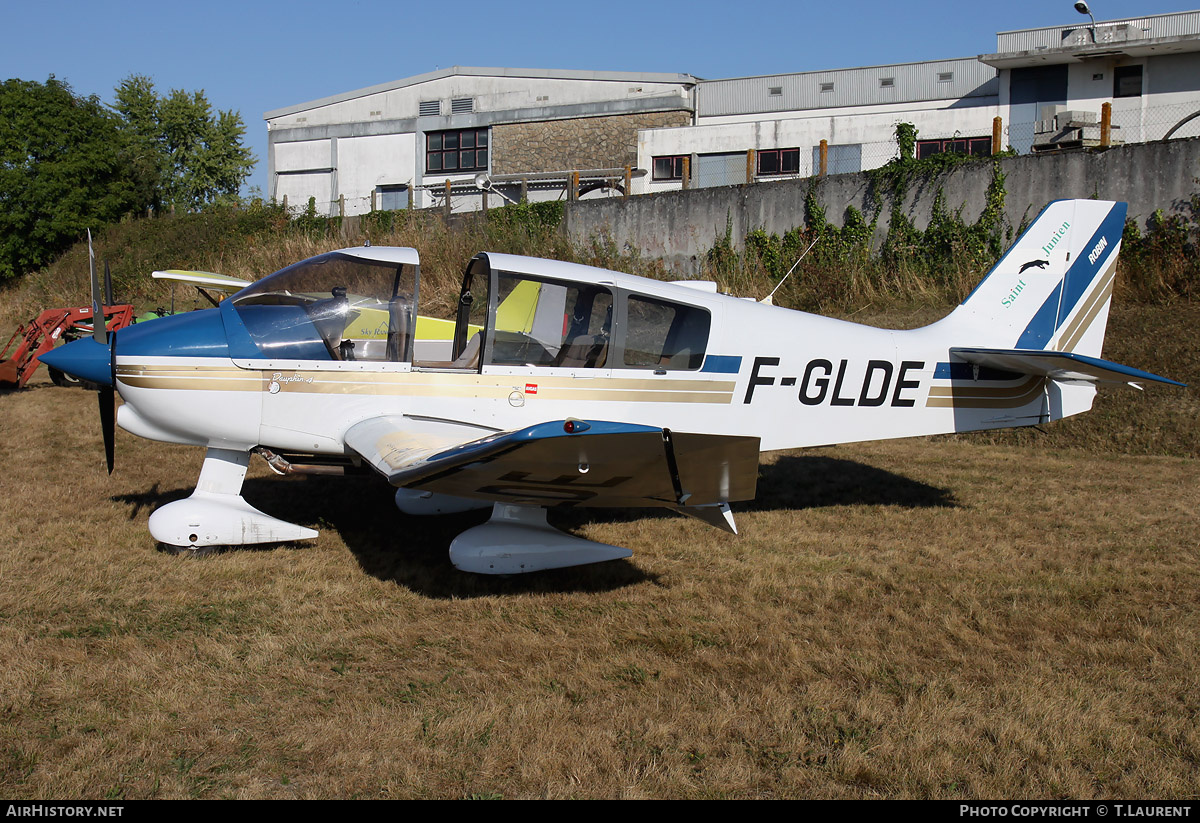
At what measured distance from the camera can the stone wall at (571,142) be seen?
32625 millimetres

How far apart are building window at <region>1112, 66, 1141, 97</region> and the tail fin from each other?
26008 millimetres

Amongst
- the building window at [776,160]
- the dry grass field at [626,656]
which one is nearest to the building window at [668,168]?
the building window at [776,160]

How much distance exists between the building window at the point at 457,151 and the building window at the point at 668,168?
31.0ft

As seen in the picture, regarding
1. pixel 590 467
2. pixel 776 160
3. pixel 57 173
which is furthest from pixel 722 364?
pixel 57 173

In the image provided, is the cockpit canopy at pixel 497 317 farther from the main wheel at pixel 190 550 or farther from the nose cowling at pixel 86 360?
the main wheel at pixel 190 550

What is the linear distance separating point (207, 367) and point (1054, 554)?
18.9ft

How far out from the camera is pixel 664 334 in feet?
19.3

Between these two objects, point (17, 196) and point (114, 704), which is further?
point (17, 196)

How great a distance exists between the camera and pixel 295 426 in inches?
226

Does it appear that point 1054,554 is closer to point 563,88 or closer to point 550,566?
point 550,566

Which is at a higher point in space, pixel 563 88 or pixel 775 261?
pixel 563 88

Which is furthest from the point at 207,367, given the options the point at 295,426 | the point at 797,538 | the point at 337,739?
the point at 797,538

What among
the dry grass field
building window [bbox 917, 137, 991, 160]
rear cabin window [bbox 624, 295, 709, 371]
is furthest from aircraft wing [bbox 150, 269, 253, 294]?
building window [bbox 917, 137, 991, 160]

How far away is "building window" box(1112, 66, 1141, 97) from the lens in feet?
91.1
